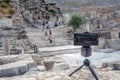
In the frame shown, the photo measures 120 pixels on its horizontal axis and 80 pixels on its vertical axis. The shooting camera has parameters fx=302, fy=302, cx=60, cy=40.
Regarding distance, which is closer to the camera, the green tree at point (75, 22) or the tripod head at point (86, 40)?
the tripod head at point (86, 40)

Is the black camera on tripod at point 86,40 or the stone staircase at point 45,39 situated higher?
the black camera on tripod at point 86,40

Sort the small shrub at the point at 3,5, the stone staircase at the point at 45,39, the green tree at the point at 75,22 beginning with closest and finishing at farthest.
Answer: the stone staircase at the point at 45,39
the green tree at the point at 75,22
the small shrub at the point at 3,5

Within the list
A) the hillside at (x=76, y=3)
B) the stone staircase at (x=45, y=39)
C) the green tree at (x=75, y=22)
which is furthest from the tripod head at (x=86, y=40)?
the hillside at (x=76, y=3)

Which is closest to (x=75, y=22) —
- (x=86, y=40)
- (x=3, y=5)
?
(x=3, y=5)

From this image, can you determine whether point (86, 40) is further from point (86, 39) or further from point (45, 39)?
point (45, 39)

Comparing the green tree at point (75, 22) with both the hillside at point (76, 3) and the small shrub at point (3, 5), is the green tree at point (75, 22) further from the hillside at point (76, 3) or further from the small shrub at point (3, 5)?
the hillside at point (76, 3)

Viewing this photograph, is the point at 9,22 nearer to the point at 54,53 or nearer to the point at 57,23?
the point at 54,53

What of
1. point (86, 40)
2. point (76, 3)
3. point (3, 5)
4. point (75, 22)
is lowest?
point (75, 22)

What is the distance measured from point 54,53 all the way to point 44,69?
317 inches

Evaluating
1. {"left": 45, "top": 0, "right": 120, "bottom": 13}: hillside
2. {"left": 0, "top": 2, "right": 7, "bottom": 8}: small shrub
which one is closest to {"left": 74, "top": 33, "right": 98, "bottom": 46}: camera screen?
{"left": 0, "top": 2, "right": 7, "bottom": 8}: small shrub

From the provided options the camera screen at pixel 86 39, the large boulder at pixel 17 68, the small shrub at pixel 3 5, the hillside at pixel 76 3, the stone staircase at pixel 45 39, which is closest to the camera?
the camera screen at pixel 86 39

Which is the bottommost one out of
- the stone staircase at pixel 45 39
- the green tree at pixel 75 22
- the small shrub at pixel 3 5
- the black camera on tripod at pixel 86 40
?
the stone staircase at pixel 45 39

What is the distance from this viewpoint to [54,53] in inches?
717

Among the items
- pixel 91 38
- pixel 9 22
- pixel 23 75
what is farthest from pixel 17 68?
pixel 9 22
